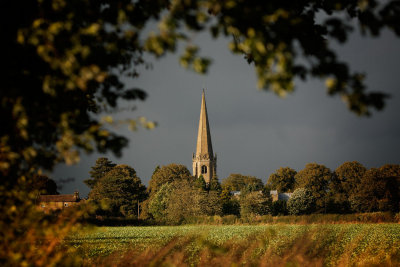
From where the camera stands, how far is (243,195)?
2697 inches

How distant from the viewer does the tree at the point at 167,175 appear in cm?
8400

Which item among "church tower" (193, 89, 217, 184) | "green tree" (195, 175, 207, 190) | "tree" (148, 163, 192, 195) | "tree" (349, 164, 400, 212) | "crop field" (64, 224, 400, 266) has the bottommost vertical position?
"crop field" (64, 224, 400, 266)

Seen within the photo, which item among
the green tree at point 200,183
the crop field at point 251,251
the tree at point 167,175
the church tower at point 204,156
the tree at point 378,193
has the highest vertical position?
the church tower at point 204,156

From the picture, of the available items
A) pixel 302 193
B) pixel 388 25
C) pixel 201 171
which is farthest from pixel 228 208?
pixel 388 25

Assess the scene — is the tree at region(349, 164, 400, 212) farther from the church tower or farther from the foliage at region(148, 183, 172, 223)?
the church tower

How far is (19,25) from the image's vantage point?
427cm

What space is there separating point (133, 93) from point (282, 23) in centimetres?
184

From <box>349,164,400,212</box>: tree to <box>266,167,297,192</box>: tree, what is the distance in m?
30.2

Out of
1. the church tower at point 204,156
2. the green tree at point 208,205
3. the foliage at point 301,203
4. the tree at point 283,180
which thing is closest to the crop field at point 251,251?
the green tree at point 208,205

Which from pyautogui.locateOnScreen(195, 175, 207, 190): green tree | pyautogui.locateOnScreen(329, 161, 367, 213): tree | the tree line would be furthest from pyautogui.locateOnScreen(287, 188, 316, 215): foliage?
pyautogui.locateOnScreen(195, 175, 207, 190): green tree

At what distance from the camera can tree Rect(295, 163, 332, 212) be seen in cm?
8044

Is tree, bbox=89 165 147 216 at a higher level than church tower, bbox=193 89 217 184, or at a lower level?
lower

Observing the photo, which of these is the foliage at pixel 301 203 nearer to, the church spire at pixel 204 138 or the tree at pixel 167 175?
the tree at pixel 167 175

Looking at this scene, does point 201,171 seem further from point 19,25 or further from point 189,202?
point 19,25
